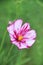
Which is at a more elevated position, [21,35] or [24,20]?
[21,35]

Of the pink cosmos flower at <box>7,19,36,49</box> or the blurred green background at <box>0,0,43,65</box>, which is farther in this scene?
the blurred green background at <box>0,0,43,65</box>

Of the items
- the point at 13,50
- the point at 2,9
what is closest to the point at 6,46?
the point at 13,50

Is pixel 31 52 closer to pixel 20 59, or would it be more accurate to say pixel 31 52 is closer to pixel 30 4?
pixel 20 59

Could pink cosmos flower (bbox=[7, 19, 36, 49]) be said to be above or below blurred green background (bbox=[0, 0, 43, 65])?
above

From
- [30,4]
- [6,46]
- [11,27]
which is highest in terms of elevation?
[11,27]

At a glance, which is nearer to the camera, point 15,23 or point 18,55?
point 15,23

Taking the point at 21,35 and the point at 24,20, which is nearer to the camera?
the point at 21,35
